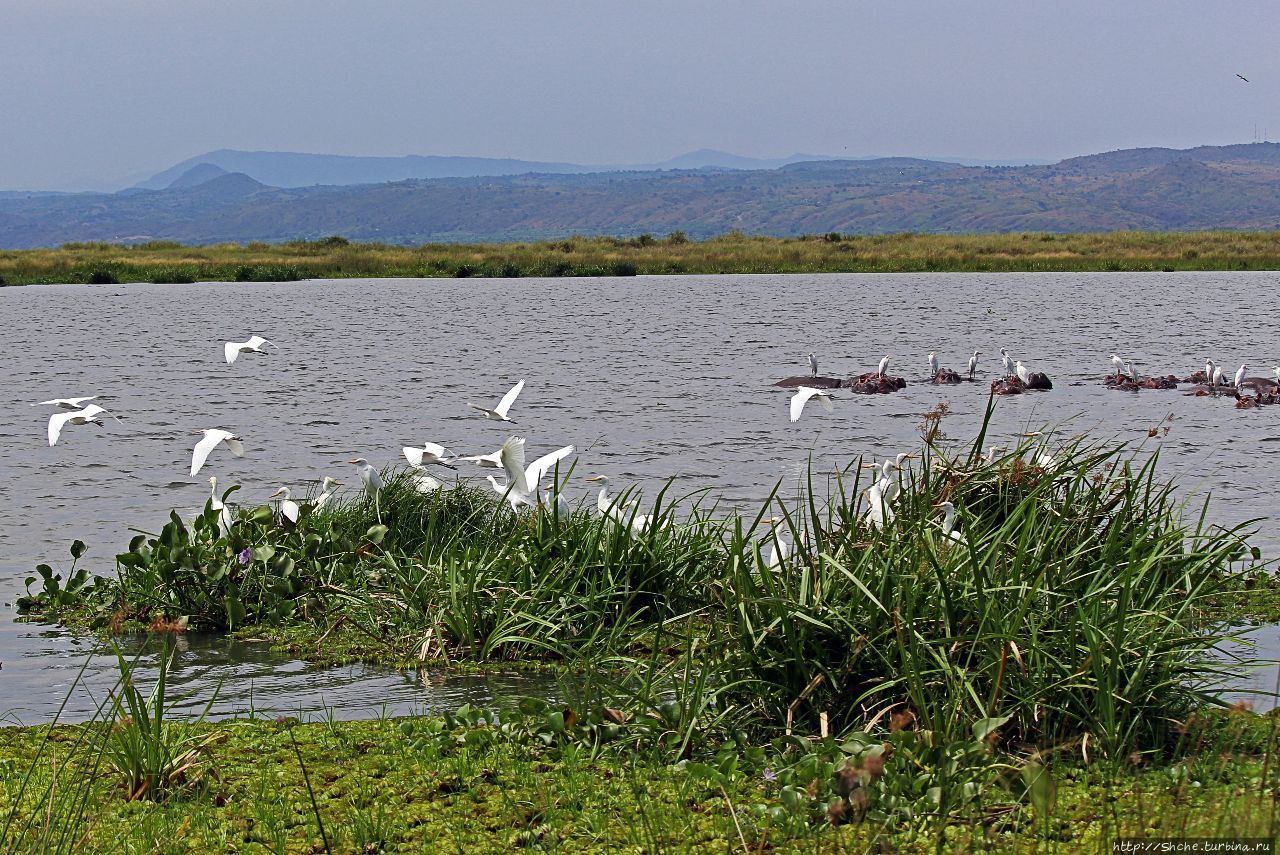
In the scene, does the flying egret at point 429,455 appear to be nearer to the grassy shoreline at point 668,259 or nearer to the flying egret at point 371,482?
the flying egret at point 371,482

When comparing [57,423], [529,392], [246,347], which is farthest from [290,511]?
[529,392]

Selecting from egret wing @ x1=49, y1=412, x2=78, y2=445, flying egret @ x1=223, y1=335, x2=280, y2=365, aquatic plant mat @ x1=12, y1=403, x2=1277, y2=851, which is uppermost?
flying egret @ x1=223, y1=335, x2=280, y2=365

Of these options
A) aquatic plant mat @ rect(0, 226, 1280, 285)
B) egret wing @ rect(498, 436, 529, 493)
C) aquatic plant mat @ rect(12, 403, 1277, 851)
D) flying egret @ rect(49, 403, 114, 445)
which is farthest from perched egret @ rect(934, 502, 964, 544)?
aquatic plant mat @ rect(0, 226, 1280, 285)

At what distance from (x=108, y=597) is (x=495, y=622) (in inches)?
129

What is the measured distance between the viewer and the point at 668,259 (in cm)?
7950

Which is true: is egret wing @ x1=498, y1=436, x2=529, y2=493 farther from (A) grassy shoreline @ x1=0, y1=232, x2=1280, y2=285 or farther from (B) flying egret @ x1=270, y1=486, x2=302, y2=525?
(A) grassy shoreline @ x1=0, y1=232, x2=1280, y2=285

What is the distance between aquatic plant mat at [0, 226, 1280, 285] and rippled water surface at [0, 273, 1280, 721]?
10.0 m

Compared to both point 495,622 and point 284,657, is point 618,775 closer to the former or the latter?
point 495,622

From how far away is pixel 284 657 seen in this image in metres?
8.94

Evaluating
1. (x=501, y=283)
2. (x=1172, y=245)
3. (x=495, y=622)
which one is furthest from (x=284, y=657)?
(x=1172, y=245)

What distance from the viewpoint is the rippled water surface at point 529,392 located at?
1402 cm

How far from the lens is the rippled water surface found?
14016mm

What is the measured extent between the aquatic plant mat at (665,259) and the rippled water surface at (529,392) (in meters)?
10.0

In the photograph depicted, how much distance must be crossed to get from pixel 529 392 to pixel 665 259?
52.6 meters
